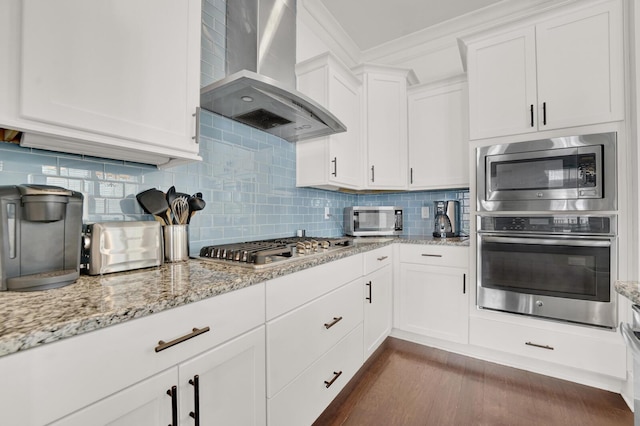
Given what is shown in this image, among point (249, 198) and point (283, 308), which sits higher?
point (249, 198)

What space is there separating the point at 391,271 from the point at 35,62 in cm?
244

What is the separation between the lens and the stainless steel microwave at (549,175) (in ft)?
5.82

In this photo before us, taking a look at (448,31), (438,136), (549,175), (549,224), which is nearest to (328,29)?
(448,31)

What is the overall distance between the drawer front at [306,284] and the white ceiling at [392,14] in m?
2.35

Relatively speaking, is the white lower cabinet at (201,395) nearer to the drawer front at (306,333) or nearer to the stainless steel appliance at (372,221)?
the drawer front at (306,333)

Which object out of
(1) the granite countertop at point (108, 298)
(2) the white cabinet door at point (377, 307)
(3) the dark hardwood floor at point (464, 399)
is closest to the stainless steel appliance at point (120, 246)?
(1) the granite countertop at point (108, 298)

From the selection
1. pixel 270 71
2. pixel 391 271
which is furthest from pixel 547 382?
pixel 270 71

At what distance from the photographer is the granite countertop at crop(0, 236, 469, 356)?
0.58 metres

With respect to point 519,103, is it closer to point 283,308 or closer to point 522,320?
point 522,320

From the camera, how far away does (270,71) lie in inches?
72.2

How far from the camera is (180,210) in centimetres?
141

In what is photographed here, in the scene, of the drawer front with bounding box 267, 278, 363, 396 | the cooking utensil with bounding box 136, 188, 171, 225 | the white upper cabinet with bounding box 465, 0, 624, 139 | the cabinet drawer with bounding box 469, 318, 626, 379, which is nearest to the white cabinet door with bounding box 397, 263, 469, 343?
the cabinet drawer with bounding box 469, 318, 626, 379

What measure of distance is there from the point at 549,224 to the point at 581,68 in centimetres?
105

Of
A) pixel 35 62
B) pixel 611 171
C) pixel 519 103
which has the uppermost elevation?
pixel 519 103
